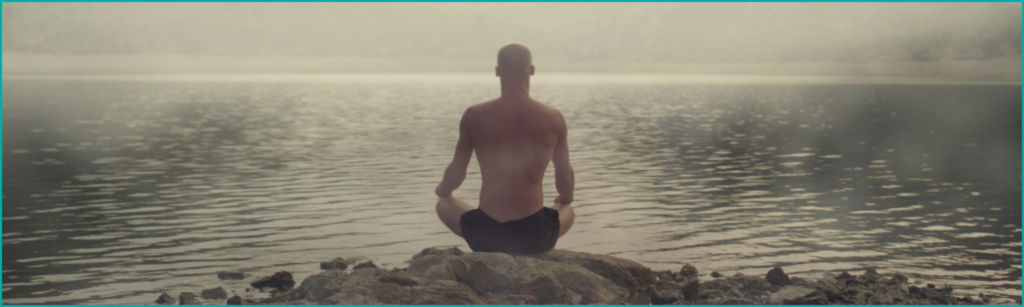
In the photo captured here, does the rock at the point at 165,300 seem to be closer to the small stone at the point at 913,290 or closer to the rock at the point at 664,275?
the rock at the point at 664,275

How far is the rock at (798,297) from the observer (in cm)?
851

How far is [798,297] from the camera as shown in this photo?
27.9ft

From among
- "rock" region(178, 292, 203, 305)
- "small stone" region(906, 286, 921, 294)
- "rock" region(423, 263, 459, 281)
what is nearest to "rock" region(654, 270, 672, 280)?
"small stone" region(906, 286, 921, 294)

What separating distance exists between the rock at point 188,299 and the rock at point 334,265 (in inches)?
77.9

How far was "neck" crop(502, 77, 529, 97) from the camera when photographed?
877 centimetres

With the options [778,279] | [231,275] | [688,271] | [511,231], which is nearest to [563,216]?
[511,231]

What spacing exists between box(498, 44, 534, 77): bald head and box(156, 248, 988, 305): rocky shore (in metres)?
1.71

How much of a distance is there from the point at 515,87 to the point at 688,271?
3.09 meters

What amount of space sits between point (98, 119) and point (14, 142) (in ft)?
59.6

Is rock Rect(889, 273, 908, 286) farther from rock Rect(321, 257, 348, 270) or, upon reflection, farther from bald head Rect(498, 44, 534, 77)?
rock Rect(321, 257, 348, 270)

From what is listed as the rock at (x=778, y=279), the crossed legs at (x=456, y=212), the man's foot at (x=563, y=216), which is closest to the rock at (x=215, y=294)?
the crossed legs at (x=456, y=212)

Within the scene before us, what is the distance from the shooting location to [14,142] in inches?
1238

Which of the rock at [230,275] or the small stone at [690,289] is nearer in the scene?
the small stone at [690,289]

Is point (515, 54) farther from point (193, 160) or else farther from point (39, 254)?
point (193, 160)
